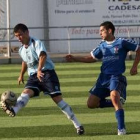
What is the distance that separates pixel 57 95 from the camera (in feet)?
35.3

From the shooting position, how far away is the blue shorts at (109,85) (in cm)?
1068

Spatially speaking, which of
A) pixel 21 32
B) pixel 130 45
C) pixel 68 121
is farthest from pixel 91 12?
pixel 21 32

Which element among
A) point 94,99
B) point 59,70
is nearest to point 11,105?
point 94,99

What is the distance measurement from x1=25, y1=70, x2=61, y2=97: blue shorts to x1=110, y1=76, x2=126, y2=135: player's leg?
2.75 ft

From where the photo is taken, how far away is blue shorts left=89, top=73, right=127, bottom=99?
10.7m

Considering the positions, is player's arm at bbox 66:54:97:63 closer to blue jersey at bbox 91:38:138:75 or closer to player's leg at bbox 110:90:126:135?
blue jersey at bbox 91:38:138:75

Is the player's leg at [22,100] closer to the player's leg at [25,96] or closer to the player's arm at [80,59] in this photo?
the player's leg at [25,96]

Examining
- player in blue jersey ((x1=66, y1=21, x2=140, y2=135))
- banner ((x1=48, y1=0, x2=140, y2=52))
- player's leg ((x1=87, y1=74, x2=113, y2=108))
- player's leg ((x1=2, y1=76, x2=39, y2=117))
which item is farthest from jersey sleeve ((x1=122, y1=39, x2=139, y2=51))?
banner ((x1=48, y1=0, x2=140, y2=52))

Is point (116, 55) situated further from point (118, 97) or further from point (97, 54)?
point (118, 97)

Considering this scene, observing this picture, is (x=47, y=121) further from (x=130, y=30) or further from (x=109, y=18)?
(x=109, y=18)

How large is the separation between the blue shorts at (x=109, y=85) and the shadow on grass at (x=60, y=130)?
0.54 metres

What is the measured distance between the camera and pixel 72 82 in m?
19.1

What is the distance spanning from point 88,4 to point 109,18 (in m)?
1.28

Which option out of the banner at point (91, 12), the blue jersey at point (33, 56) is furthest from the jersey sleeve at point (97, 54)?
the banner at point (91, 12)
